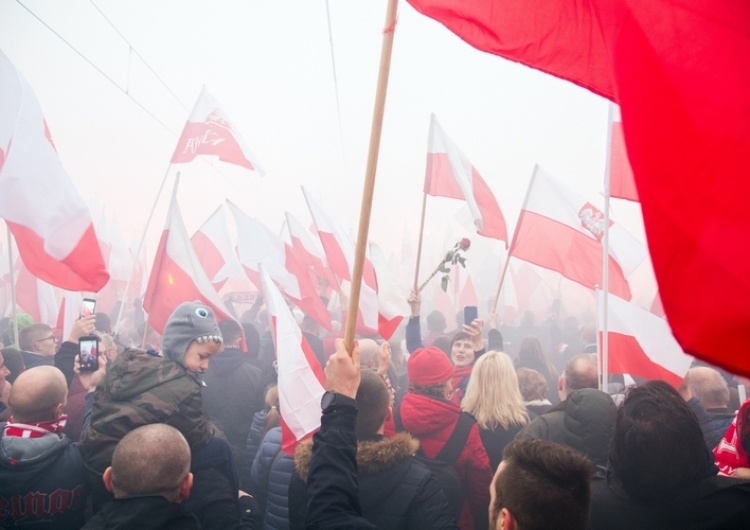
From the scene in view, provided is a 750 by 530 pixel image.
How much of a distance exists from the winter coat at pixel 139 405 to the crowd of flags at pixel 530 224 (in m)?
0.66

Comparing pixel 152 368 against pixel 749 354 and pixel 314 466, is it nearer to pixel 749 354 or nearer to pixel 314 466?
pixel 314 466

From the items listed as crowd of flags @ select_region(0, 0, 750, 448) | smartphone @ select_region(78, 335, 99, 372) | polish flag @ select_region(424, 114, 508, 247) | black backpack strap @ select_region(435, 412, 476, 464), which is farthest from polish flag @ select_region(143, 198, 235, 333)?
black backpack strap @ select_region(435, 412, 476, 464)

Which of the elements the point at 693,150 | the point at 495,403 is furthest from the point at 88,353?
the point at 693,150

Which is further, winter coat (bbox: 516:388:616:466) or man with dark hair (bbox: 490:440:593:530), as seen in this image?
winter coat (bbox: 516:388:616:466)

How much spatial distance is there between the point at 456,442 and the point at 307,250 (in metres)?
5.45

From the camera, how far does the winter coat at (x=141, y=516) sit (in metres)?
1.89

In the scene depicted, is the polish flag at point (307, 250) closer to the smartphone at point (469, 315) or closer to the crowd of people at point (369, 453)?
the smartphone at point (469, 315)

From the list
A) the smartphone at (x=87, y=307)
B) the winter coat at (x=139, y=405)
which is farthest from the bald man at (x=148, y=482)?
the smartphone at (x=87, y=307)

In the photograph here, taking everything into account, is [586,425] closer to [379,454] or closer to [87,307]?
[379,454]

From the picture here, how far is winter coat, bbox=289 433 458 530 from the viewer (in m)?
2.18

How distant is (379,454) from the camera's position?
224 centimetres

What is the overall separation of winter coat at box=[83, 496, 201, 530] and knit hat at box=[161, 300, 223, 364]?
111cm

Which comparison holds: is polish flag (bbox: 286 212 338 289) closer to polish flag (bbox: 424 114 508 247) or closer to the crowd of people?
polish flag (bbox: 424 114 508 247)

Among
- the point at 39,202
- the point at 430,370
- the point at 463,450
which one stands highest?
the point at 39,202
